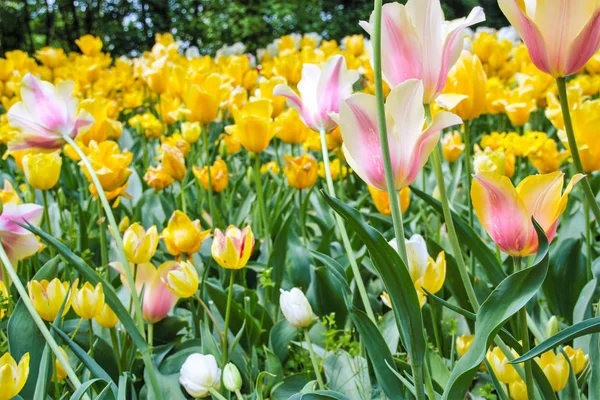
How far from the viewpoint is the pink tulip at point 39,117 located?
4.24 ft

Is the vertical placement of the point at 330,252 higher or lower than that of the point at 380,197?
lower

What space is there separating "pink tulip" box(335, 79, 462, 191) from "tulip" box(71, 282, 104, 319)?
484mm

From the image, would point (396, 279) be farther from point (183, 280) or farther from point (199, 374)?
point (183, 280)

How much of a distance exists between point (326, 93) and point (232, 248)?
291mm

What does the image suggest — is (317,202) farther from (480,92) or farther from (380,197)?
(480,92)

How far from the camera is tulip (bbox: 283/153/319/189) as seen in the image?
172 centimetres

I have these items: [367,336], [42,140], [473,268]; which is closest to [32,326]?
[42,140]

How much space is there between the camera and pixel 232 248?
1110 millimetres

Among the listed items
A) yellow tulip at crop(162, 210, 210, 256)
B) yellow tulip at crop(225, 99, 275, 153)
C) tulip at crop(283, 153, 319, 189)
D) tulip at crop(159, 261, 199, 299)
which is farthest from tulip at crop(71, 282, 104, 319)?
tulip at crop(283, 153, 319, 189)

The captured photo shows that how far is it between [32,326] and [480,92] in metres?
0.90

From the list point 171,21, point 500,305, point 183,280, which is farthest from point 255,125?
point 171,21

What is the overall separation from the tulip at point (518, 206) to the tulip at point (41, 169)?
1.00 metres

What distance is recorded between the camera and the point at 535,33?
78 cm

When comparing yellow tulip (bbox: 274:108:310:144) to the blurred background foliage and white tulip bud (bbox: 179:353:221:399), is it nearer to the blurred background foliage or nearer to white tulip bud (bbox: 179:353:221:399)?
white tulip bud (bbox: 179:353:221:399)
